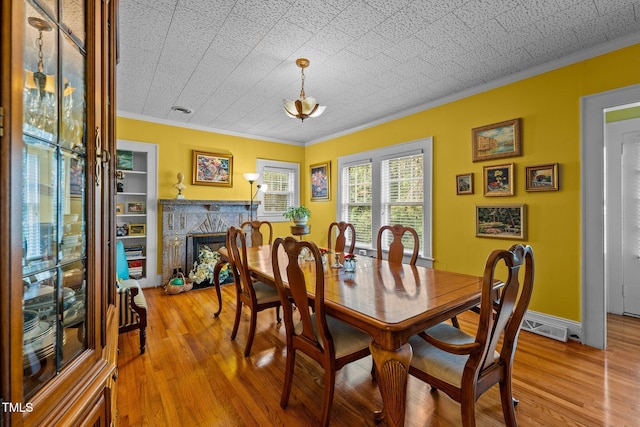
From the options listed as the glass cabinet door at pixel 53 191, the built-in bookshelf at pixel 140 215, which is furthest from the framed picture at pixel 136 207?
the glass cabinet door at pixel 53 191

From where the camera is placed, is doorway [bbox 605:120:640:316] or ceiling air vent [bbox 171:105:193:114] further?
ceiling air vent [bbox 171:105:193:114]

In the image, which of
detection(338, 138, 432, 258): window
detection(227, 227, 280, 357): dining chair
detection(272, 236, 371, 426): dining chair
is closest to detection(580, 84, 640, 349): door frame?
detection(338, 138, 432, 258): window

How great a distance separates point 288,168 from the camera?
19.0 ft

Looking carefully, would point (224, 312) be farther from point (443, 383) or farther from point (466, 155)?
point (466, 155)

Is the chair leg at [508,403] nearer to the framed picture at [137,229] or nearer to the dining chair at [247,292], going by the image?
the dining chair at [247,292]

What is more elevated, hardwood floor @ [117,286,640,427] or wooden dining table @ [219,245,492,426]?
wooden dining table @ [219,245,492,426]

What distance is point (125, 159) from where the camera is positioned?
13.8 feet

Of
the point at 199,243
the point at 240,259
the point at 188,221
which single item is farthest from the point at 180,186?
the point at 240,259

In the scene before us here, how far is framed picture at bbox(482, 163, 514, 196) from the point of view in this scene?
2980 mm

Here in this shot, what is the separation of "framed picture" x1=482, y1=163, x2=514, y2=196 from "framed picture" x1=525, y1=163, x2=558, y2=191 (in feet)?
0.51

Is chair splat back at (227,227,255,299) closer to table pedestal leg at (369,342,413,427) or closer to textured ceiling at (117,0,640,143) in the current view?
table pedestal leg at (369,342,413,427)

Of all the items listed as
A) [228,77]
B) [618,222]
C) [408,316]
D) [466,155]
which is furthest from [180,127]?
[618,222]

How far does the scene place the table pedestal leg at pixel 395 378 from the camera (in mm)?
1284

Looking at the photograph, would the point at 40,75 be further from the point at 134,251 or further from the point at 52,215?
the point at 134,251
